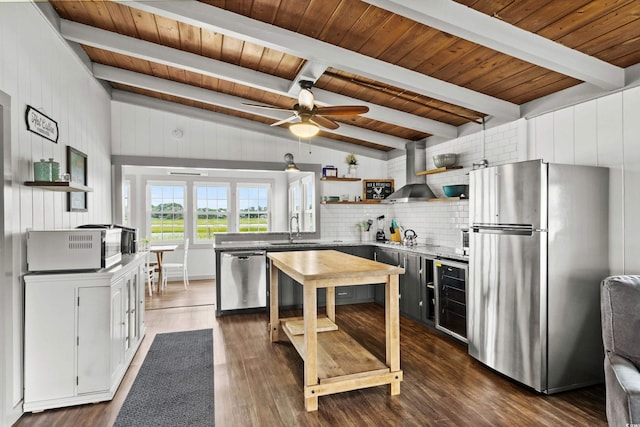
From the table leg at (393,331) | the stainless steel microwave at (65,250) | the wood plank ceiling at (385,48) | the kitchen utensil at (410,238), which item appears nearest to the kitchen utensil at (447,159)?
the wood plank ceiling at (385,48)

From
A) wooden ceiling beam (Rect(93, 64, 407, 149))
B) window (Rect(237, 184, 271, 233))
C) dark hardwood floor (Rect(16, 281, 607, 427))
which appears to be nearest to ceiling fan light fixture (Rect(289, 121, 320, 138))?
wooden ceiling beam (Rect(93, 64, 407, 149))

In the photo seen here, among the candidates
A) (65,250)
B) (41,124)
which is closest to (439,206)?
(65,250)

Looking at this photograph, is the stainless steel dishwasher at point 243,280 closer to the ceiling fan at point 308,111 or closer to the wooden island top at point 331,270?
the wooden island top at point 331,270

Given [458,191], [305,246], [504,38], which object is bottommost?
[305,246]

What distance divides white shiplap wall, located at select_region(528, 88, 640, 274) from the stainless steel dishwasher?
374 cm

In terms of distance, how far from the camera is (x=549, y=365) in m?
2.67

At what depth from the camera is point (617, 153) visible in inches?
113

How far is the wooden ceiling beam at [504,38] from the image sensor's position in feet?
7.37

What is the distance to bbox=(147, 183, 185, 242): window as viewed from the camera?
7504mm

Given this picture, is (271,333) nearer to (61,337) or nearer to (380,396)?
(380,396)

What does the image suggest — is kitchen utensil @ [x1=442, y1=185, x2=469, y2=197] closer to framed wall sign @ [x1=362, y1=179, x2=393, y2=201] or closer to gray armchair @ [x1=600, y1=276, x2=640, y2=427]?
framed wall sign @ [x1=362, y1=179, x2=393, y2=201]

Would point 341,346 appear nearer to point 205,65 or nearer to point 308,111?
point 308,111

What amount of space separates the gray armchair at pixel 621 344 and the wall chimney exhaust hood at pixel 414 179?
2.95 meters

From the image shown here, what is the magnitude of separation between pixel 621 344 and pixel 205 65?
13.5ft
